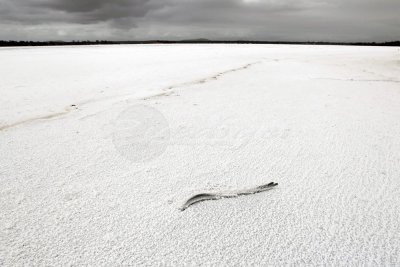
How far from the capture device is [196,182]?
1511 millimetres

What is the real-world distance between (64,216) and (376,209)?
54.6 inches

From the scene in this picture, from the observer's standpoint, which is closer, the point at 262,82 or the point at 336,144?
the point at 336,144

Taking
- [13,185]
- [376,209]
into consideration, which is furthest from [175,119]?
[376,209]

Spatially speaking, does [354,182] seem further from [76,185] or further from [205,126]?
[76,185]

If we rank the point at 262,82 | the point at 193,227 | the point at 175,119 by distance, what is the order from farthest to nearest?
the point at 262,82 < the point at 175,119 < the point at 193,227

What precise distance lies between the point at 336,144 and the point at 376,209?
Result: 0.79 meters

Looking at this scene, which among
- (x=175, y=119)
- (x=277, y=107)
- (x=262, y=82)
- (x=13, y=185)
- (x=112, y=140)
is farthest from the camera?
(x=262, y=82)

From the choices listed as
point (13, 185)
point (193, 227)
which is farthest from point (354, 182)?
point (13, 185)

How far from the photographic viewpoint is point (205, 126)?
93.1 inches

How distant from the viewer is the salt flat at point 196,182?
1.05 metres

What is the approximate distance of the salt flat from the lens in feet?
3.44

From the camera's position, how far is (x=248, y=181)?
1529 millimetres

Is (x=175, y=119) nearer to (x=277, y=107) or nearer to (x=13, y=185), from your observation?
(x=277, y=107)

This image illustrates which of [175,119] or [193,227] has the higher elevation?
[175,119]
